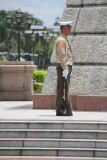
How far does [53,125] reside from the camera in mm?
7645

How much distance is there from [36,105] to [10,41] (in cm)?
7433

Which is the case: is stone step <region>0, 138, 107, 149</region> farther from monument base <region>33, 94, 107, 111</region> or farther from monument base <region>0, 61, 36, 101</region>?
monument base <region>0, 61, 36, 101</region>

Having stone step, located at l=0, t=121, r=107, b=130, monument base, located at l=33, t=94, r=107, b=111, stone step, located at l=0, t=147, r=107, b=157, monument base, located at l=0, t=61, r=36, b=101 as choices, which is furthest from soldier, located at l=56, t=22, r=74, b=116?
monument base, located at l=0, t=61, r=36, b=101

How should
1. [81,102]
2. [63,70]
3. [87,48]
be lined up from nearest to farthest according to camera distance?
[63,70]
[81,102]
[87,48]

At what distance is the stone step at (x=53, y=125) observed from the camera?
7535 millimetres

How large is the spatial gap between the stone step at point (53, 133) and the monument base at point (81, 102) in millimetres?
2668

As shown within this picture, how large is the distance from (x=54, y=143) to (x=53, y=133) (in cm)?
24

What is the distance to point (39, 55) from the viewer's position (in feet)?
344

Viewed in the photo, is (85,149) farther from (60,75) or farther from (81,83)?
(81,83)

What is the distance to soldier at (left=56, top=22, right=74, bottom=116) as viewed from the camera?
8.82 meters

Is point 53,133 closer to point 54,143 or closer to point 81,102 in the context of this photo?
point 54,143

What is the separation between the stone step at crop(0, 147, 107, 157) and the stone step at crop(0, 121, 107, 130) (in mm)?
564

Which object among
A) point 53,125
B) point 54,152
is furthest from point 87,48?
point 54,152

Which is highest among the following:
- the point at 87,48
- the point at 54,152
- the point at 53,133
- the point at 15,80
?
Result: the point at 87,48
